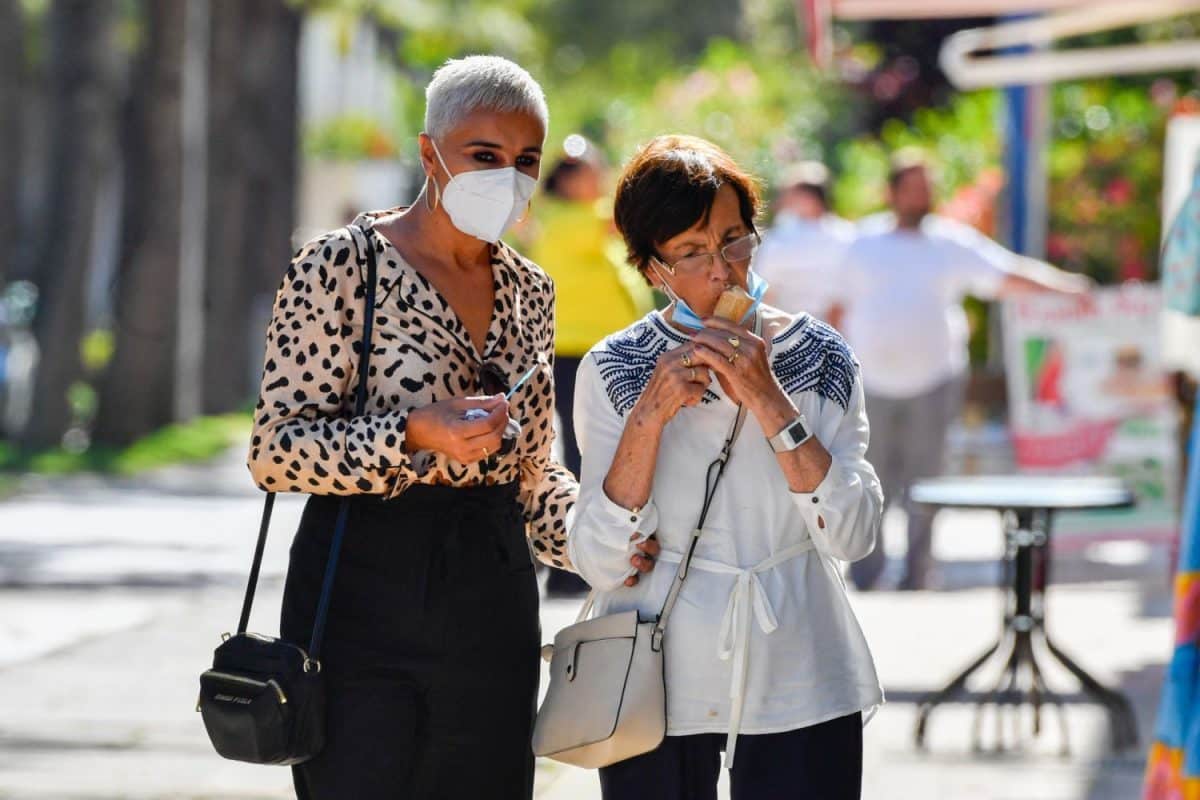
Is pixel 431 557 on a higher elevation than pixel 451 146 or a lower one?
lower

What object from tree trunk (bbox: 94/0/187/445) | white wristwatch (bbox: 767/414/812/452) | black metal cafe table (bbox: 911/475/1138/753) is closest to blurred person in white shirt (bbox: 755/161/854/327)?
black metal cafe table (bbox: 911/475/1138/753)

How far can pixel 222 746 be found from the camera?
3.63 m

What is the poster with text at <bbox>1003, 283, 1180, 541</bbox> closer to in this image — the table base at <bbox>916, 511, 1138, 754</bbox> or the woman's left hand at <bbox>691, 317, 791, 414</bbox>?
the table base at <bbox>916, 511, 1138, 754</bbox>

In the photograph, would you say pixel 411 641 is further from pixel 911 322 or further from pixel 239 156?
pixel 239 156

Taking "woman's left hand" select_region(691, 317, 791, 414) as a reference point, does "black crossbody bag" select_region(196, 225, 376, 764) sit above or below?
below

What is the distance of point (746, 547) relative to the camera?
12.2ft

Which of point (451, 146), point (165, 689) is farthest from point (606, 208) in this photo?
point (451, 146)

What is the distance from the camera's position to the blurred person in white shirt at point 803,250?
11.7 metres

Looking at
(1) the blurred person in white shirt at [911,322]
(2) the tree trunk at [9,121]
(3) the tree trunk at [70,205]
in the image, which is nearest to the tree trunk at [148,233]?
(3) the tree trunk at [70,205]

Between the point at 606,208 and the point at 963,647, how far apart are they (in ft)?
9.67

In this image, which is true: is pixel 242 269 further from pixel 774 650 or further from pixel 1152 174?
pixel 774 650

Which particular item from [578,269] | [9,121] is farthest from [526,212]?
[9,121]

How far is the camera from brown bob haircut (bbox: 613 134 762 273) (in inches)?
145

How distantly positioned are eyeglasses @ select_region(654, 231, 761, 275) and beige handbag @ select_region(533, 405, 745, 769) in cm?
25
